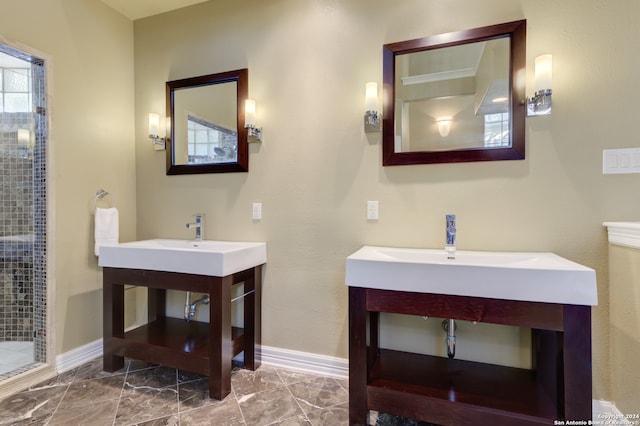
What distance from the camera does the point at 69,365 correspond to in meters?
2.00

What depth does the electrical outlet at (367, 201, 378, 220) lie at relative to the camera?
187cm

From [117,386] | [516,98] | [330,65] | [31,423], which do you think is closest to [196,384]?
[117,386]

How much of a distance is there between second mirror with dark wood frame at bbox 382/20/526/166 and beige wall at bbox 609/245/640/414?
67cm

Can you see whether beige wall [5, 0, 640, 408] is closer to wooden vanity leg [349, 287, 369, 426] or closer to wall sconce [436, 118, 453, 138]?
wall sconce [436, 118, 453, 138]

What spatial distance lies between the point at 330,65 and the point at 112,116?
173 centimetres

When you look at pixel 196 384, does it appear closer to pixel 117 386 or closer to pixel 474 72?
pixel 117 386

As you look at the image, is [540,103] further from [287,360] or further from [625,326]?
[287,360]

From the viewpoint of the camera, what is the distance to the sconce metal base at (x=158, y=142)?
7.71 ft

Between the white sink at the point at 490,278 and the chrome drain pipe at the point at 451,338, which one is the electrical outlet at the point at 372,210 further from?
the chrome drain pipe at the point at 451,338

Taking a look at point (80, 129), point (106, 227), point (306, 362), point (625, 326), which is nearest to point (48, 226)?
point (106, 227)

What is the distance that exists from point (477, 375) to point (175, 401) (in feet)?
5.31

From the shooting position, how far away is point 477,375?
153 centimetres

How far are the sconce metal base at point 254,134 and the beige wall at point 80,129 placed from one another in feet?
3.74

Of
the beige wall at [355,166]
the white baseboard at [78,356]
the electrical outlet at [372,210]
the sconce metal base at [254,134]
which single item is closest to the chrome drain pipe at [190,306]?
the beige wall at [355,166]
